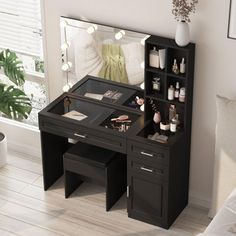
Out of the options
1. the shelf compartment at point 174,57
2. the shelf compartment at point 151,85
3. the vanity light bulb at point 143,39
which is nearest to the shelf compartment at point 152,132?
the shelf compartment at point 151,85

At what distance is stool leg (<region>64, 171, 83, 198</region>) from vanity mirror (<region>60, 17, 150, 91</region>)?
29.9 inches

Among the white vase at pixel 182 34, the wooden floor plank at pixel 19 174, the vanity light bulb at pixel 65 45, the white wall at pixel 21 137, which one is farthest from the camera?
the white wall at pixel 21 137

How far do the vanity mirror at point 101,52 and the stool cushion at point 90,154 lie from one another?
0.54m

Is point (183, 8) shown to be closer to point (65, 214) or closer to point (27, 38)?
point (27, 38)

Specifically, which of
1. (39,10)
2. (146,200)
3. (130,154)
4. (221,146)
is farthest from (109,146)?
(39,10)

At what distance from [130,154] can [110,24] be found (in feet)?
3.18

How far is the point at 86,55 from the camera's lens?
5270mm

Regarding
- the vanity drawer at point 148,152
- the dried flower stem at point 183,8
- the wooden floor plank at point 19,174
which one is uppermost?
the dried flower stem at point 183,8

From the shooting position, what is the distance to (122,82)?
5.23 meters

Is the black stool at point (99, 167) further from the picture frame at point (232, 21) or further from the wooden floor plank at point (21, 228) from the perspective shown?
the picture frame at point (232, 21)

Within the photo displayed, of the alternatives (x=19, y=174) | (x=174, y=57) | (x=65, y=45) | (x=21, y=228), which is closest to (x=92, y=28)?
(x=65, y=45)

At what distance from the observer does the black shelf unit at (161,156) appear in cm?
479

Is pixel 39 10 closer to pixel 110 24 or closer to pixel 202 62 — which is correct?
pixel 110 24

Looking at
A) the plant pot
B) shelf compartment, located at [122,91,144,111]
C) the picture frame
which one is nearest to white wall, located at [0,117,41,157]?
the plant pot
